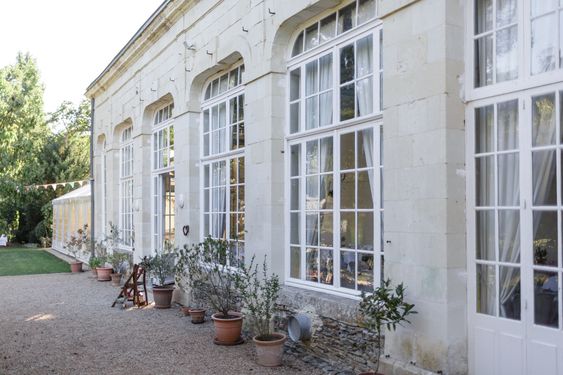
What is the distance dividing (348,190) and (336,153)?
1.38ft

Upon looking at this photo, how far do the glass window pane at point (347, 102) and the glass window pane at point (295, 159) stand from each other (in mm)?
927

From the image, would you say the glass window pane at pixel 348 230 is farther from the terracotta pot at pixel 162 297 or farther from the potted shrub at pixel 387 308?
the terracotta pot at pixel 162 297

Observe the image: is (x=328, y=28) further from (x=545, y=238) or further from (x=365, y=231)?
(x=545, y=238)

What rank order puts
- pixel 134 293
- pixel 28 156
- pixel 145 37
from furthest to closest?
pixel 28 156, pixel 145 37, pixel 134 293

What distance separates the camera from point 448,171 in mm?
4094

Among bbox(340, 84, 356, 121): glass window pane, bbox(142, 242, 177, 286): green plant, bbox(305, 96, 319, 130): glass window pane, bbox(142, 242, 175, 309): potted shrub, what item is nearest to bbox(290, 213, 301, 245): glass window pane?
bbox(305, 96, 319, 130): glass window pane

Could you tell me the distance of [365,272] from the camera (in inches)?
208

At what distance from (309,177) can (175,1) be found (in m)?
4.77

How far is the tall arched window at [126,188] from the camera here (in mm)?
13289

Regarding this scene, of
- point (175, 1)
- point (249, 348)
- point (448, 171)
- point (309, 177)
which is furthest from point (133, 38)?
point (448, 171)

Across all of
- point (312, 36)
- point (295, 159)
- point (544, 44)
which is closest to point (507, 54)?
point (544, 44)

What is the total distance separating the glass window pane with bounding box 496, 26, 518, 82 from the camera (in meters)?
3.90

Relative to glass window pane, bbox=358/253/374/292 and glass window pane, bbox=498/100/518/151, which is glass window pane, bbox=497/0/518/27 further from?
glass window pane, bbox=358/253/374/292

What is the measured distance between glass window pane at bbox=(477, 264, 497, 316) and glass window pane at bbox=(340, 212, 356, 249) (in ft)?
5.07
